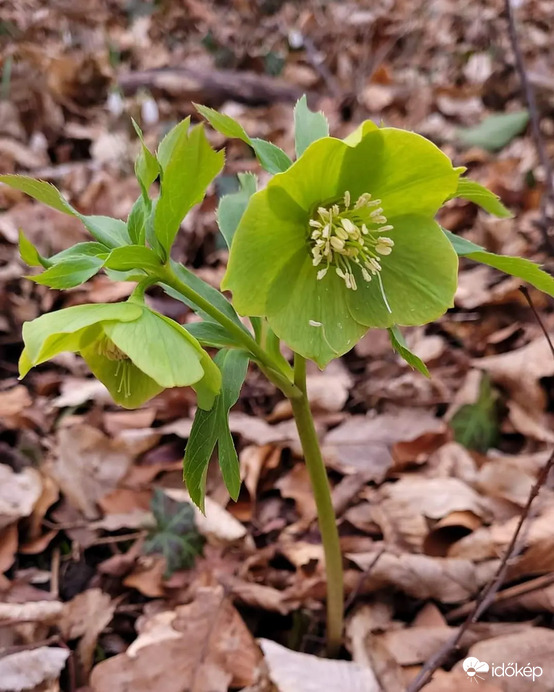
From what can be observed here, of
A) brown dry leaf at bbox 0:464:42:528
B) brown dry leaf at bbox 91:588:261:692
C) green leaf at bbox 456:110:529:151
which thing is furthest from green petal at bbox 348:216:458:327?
green leaf at bbox 456:110:529:151

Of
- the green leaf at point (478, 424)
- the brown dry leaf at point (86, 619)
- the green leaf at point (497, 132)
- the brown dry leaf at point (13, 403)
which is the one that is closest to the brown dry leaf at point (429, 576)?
the green leaf at point (478, 424)

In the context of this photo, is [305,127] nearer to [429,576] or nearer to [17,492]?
[429,576]

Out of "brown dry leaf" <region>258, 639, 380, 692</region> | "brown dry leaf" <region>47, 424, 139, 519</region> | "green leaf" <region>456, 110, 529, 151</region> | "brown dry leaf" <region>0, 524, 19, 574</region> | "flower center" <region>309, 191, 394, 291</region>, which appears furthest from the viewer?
"green leaf" <region>456, 110, 529, 151</region>

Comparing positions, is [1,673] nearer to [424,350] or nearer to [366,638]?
[366,638]

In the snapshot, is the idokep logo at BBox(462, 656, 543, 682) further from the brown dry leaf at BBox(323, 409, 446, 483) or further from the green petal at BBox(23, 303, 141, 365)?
the green petal at BBox(23, 303, 141, 365)

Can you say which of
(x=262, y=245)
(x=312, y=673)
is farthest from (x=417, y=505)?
(x=262, y=245)

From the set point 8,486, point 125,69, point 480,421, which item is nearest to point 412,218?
point 480,421

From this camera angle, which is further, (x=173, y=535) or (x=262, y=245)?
(x=173, y=535)
